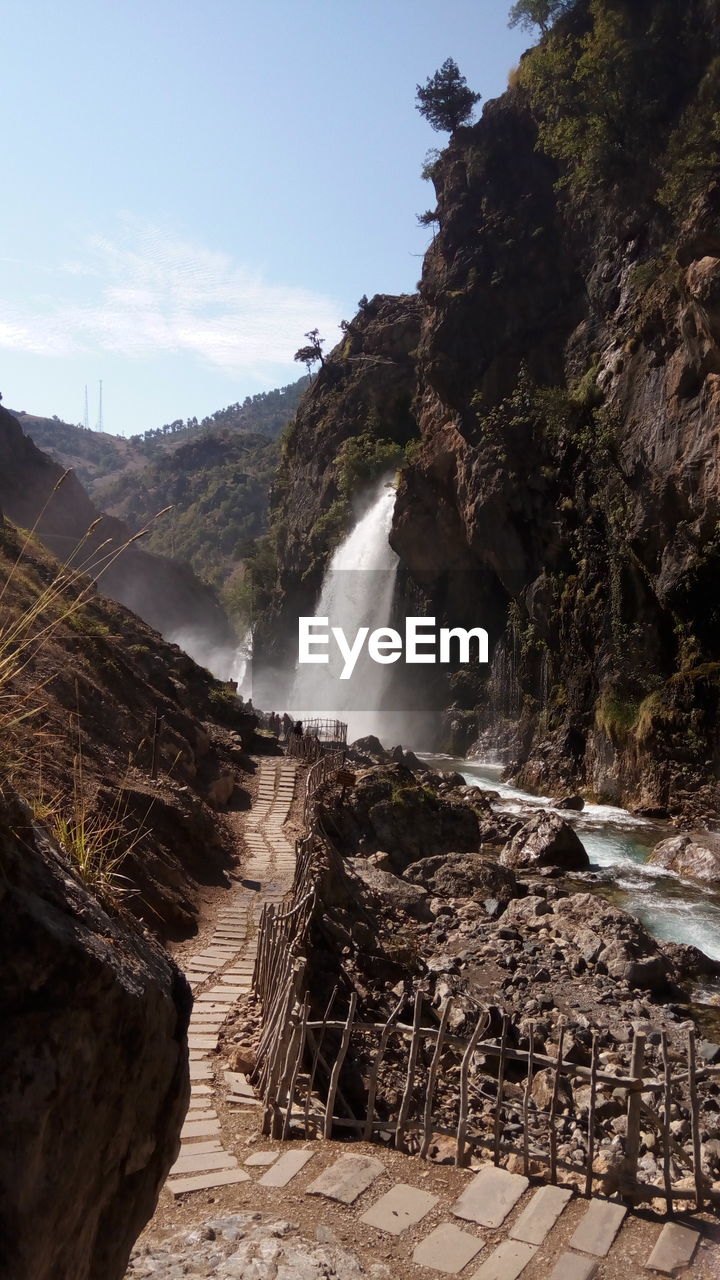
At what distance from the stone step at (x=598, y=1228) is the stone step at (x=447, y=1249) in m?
0.51

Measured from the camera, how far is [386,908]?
1328cm

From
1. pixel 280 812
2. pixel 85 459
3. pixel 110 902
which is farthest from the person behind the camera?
pixel 85 459

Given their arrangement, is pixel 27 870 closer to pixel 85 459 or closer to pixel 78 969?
pixel 78 969

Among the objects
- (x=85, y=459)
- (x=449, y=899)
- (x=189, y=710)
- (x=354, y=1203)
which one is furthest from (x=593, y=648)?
(x=85, y=459)

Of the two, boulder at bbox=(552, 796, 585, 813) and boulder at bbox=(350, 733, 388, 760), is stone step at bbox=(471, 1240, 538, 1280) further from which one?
boulder at bbox=(350, 733, 388, 760)

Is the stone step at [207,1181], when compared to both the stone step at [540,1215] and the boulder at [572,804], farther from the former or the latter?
the boulder at [572,804]

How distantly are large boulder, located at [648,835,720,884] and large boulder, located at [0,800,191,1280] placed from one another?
1640 cm

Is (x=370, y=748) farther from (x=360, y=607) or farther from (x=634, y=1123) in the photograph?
(x=634, y=1123)

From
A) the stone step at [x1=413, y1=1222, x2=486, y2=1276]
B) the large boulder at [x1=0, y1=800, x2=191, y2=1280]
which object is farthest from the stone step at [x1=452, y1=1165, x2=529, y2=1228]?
the large boulder at [x1=0, y1=800, x2=191, y2=1280]

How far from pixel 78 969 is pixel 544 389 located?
32.3 metres

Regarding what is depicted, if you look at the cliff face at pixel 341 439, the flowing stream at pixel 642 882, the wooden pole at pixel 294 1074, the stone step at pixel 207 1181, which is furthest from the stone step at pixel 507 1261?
the cliff face at pixel 341 439

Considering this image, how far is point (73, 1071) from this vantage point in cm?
239

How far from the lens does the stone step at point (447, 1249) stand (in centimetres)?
455

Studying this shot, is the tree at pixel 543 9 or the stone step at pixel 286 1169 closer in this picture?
the stone step at pixel 286 1169
